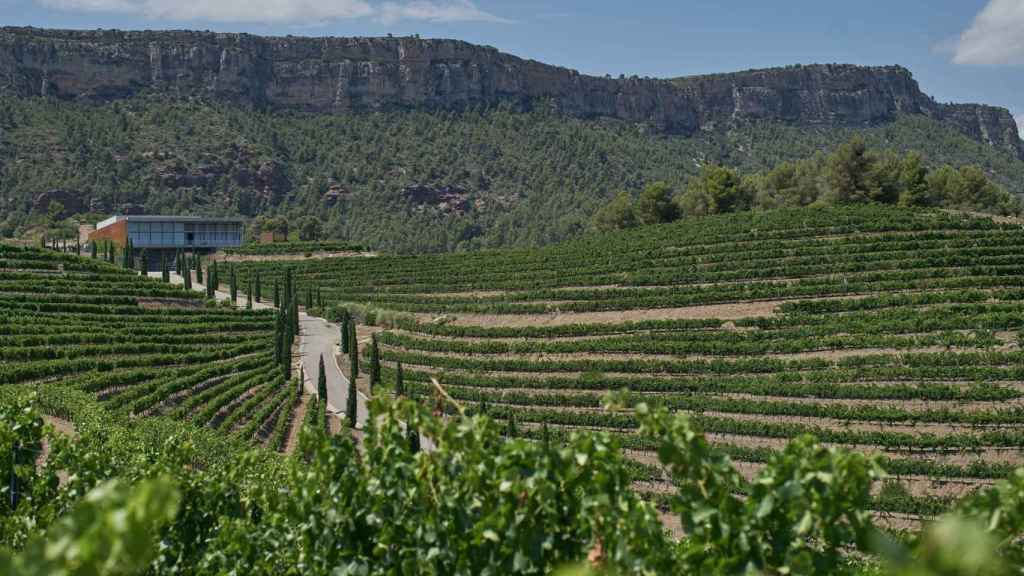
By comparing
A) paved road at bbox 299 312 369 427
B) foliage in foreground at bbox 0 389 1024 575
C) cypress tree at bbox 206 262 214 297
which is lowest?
paved road at bbox 299 312 369 427

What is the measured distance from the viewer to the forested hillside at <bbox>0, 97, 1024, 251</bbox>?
97250 millimetres

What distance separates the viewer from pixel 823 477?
4.96m

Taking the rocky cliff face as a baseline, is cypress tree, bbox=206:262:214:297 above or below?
below

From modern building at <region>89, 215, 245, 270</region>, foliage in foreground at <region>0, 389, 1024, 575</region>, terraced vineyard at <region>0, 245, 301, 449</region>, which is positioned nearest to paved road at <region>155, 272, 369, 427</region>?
terraced vineyard at <region>0, 245, 301, 449</region>

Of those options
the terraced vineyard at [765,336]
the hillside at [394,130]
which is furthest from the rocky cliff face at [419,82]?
the terraced vineyard at [765,336]

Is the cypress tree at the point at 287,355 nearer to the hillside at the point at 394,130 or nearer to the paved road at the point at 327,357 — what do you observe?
the paved road at the point at 327,357

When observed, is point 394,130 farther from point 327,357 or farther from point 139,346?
point 139,346

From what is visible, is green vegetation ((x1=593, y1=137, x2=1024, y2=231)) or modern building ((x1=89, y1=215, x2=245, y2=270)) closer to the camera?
green vegetation ((x1=593, y1=137, x2=1024, y2=231))

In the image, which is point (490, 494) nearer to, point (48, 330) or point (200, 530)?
point (200, 530)

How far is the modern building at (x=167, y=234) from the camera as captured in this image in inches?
2657

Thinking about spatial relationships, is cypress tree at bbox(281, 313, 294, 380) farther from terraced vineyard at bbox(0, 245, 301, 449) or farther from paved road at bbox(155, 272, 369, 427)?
paved road at bbox(155, 272, 369, 427)

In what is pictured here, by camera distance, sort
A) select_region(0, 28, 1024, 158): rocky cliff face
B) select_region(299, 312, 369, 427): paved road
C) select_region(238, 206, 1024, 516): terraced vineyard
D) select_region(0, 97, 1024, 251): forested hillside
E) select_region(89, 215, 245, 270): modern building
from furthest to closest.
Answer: select_region(0, 28, 1024, 158): rocky cliff face < select_region(0, 97, 1024, 251): forested hillside < select_region(89, 215, 245, 270): modern building < select_region(299, 312, 369, 427): paved road < select_region(238, 206, 1024, 516): terraced vineyard

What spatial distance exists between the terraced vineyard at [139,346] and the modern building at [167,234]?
64.5ft

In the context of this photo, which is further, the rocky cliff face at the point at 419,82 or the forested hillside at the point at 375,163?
the rocky cliff face at the point at 419,82
